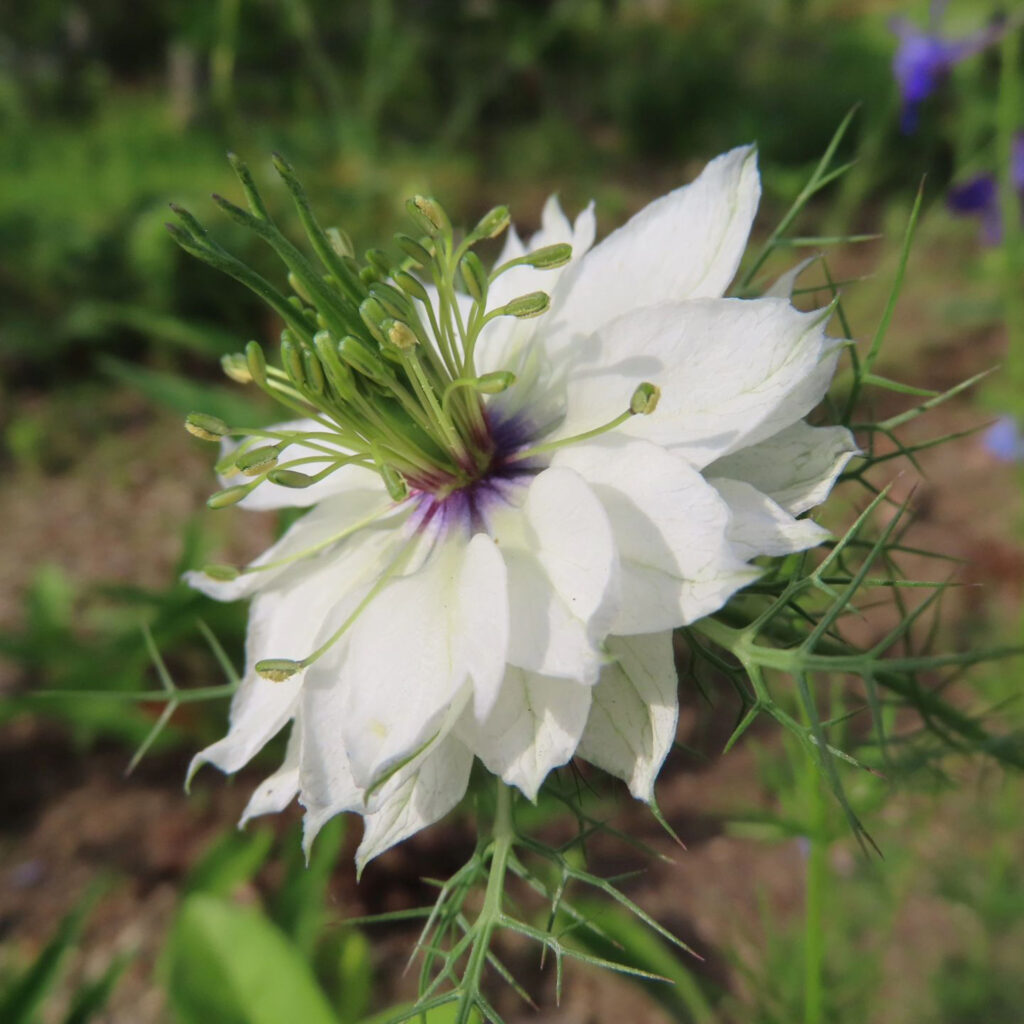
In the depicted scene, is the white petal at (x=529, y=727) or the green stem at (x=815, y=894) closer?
the white petal at (x=529, y=727)

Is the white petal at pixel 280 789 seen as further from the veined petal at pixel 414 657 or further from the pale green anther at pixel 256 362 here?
the pale green anther at pixel 256 362

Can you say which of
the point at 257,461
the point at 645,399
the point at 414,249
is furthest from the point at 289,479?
the point at 645,399

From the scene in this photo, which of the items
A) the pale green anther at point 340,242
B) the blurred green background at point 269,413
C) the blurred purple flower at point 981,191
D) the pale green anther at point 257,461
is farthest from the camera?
the blurred purple flower at point 981,191

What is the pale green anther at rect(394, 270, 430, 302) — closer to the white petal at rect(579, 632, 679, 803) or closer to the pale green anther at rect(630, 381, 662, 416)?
the pale green anther at rect(630, 381, 662, 416)

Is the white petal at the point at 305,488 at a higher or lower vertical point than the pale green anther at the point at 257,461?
lower

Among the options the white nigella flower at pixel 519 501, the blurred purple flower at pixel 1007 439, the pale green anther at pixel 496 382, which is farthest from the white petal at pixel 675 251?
the blurred purple flower at pixel 1007 439

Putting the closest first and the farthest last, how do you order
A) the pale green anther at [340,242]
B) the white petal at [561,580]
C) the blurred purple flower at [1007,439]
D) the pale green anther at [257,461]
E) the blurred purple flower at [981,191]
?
the white petal at [561,580] → the pale green anther at [257,461] → the pale green anther at [340,242] → the blurred purple flower at [981,191] → the blurred purple flower at [1007,439]

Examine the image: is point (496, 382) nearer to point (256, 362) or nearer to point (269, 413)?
point (256, 362)
